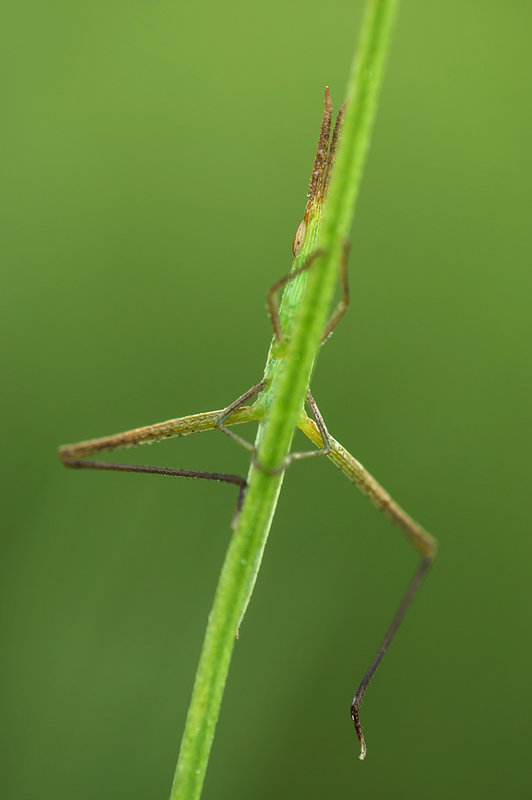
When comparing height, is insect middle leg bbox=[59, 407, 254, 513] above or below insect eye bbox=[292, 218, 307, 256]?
below

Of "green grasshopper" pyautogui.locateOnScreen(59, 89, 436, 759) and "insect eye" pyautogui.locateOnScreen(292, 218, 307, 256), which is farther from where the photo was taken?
"insect eye" pyautogui.locateOnScreen(292, 218, 307, 256)

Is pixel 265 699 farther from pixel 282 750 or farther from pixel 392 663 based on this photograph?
pixel 392 663

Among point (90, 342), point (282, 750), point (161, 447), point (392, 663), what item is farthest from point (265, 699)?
point (90, 342)

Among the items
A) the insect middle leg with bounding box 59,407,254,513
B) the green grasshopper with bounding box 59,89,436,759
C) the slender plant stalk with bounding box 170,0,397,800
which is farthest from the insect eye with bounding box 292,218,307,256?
the slender plant stalk with bounding box 170,0,397,800

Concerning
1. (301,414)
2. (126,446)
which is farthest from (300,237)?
(126,446)

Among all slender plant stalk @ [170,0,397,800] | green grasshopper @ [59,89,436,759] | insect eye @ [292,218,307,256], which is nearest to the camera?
slender plant stalk @ [170,0,397,800]

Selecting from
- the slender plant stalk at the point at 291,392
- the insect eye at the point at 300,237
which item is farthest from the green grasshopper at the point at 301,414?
the slender plant stalk at the point at 291,392

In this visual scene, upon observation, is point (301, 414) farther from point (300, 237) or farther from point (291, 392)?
point (291, 392)

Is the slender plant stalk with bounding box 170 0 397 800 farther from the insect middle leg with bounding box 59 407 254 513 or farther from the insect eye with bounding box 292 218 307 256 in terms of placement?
the insect eye with bounding box 292 218 307 256
